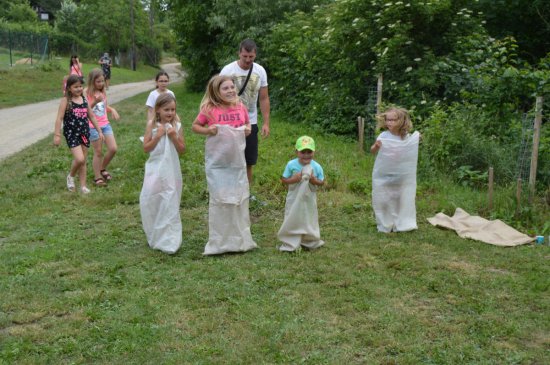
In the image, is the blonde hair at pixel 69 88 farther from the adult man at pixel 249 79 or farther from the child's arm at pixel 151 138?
the child's arm at pixel 151 138

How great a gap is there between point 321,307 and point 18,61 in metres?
32.0

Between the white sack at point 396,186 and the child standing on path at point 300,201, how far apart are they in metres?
1.07

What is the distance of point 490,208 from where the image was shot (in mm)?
7258

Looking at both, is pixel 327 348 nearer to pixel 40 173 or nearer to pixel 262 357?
pixel 262 357

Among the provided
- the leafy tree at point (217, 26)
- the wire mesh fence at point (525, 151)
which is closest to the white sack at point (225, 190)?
the wire mesh fence at point (525, 151)

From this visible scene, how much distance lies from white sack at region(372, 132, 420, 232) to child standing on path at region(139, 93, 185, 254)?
86.0 inches

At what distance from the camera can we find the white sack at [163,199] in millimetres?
5848

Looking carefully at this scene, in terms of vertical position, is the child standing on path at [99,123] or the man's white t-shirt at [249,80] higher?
the man's white t-shirt at [249,80]

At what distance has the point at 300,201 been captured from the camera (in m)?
5.79

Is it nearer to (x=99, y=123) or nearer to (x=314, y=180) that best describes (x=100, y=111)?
(x=99, y=123)

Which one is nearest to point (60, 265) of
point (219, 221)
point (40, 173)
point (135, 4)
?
point (219, 221)

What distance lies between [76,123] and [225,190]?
139 inches

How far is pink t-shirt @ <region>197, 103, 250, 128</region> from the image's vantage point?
5.73 meters

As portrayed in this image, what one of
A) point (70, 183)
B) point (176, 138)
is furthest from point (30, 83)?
point (176, 138)
